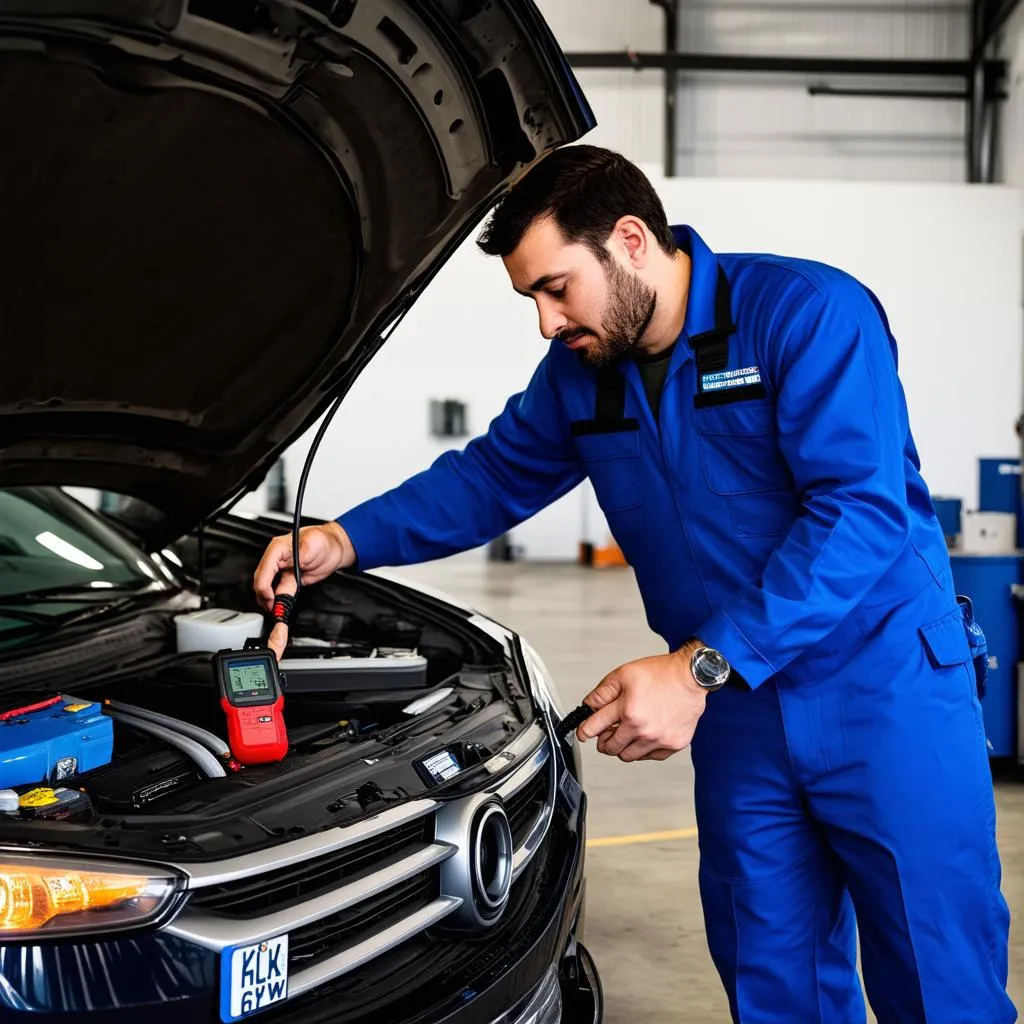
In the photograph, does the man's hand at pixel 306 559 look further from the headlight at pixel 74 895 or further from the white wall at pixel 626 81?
the white wall at pixel 626 81

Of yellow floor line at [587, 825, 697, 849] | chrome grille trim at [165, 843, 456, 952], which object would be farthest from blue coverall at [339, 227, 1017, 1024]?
yellow floor line at [587, 825, 697, 849]

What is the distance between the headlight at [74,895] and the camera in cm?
109

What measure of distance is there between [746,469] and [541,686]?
61 centimetres

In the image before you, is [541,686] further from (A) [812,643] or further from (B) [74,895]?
(B) [74,895]

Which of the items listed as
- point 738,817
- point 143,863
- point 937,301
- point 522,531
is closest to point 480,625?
point 738,817

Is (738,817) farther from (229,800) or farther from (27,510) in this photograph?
(27,510)

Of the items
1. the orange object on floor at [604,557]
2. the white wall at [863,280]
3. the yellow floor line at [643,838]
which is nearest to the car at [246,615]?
the yellow floor line at [643,838]

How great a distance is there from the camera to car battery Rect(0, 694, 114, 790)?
135 centimetres

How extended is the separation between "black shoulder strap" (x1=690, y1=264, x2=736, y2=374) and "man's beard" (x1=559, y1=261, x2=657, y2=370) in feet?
0.26

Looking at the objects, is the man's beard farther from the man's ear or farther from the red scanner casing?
the red scanner casing

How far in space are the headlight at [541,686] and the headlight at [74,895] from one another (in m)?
0.87

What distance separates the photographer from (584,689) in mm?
4789

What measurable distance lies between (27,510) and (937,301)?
919 centimetres

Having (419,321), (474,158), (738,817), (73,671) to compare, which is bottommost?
(738,817)
